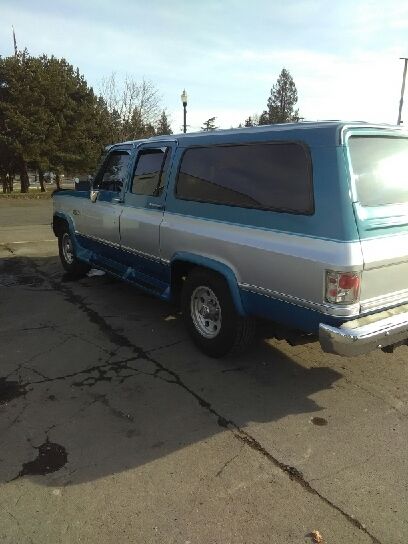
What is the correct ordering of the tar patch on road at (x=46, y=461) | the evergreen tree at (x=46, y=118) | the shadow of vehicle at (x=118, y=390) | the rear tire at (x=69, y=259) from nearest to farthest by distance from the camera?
the tar patch on road at (x=46, y=461), the shadow of vehicle at (x=118, y=390), the rear tire at (x=69, y=259), the evergreen tree at (x=46, y=118)

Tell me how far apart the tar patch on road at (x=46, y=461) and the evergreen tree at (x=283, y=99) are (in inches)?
2615

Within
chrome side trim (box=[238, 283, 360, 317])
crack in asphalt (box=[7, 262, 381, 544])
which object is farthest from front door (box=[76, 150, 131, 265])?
chrome side trim (box=[238, 283, 360, 317])

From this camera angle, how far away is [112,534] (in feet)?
7.50

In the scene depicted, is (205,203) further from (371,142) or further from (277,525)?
(277,525)

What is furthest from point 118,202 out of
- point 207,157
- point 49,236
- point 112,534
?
point 49,236

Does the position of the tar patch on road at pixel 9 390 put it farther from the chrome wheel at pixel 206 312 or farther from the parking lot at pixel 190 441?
the chrome wheel at pixel 206 312

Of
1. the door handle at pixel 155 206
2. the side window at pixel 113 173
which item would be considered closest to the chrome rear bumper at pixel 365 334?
the door handle at pixel 155 206

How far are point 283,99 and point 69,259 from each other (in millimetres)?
64055

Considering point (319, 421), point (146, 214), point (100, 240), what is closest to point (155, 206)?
point (146, 214)

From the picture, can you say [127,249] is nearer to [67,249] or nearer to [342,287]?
[67,249]

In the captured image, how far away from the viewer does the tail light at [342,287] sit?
299 cm

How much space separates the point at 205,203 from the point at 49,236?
338 inches

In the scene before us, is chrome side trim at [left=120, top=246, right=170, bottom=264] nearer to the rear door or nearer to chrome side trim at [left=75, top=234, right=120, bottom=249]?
the rear door

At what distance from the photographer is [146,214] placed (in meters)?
4.95
